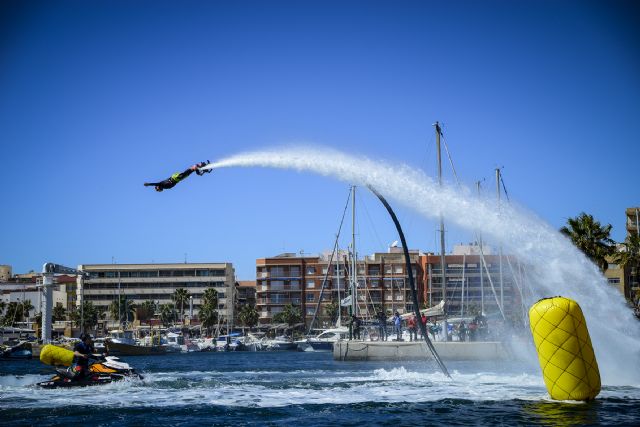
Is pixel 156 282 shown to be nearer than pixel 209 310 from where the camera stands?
No

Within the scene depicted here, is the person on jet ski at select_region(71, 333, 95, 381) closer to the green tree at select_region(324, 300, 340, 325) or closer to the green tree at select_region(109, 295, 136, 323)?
the green tree at select_region(324, 300, 340, 325)

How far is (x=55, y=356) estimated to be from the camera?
36.7 m

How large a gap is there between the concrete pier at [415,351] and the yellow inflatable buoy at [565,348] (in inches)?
1178

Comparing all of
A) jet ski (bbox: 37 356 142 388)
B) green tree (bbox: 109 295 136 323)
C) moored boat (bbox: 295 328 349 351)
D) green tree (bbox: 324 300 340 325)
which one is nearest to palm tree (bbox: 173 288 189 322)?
green tree (bbox: 109 295 136 323)

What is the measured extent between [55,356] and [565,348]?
25.9 m

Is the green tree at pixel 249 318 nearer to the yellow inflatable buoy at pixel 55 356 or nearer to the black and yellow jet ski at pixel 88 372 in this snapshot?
the black and yellow jet ski at pixel 88 372

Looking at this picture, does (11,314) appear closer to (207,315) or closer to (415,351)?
(207,315)

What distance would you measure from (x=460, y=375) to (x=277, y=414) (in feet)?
55.0

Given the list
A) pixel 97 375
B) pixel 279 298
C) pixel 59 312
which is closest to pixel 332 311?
pixel 279 298

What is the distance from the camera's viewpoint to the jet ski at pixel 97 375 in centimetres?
3356

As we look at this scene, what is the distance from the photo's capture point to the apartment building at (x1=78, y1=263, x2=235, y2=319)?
17575cm

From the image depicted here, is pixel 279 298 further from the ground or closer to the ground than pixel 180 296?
closer to the ground

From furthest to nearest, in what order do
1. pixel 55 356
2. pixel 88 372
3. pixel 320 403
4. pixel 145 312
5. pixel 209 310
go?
pixel 145 312 → pixel 209 310 → pixel 55 356 → pixel 88 372 → pixel 320 403

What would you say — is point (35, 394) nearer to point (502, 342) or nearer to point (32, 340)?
point (502, 342)
